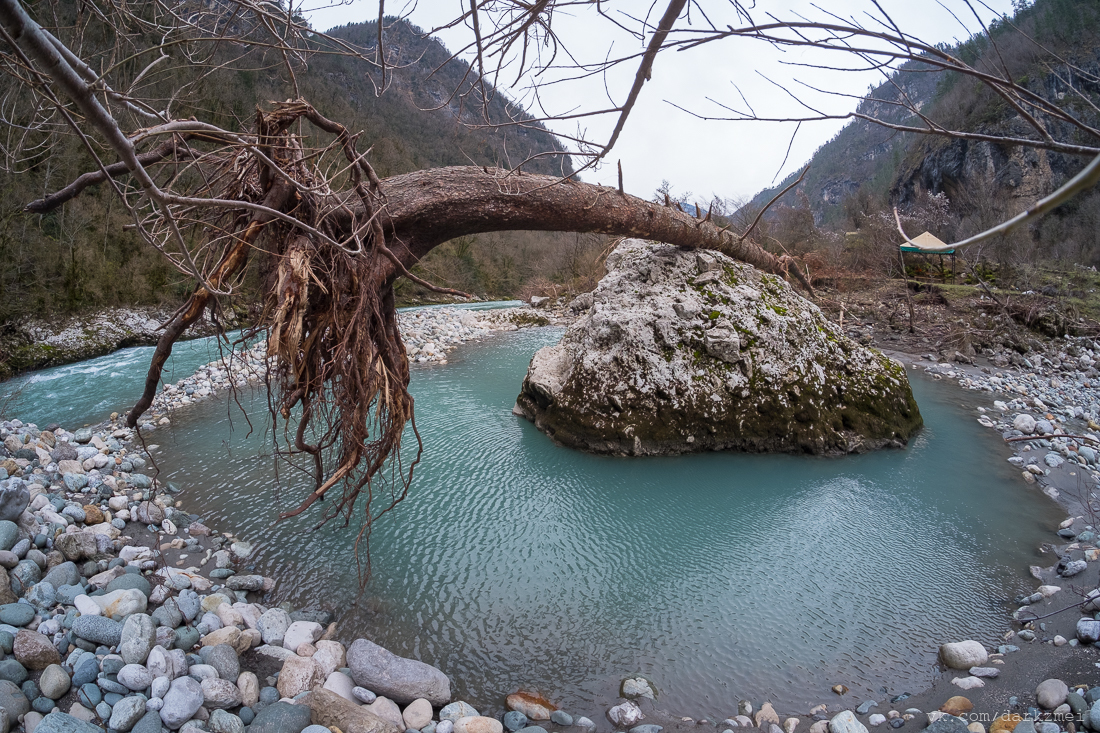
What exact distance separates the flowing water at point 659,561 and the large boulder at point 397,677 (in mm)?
117

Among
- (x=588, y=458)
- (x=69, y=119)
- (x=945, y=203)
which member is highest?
(x=945, y=203)

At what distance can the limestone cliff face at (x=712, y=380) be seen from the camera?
4.88 metres

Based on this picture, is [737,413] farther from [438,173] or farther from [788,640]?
[438,173]

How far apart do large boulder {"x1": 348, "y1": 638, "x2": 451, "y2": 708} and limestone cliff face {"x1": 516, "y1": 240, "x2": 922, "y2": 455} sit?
9.32ft

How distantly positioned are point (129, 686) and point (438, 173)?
318 cm

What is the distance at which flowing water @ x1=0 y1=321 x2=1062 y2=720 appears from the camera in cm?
245

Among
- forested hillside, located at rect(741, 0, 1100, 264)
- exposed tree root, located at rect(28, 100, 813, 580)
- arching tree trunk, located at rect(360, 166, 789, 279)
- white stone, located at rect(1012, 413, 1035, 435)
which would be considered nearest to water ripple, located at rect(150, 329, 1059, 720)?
exposed tree root, located at rect(28, 100, 813, 580)

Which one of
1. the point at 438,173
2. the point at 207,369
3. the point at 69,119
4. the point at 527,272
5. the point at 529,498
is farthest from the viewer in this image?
the point at 527,272

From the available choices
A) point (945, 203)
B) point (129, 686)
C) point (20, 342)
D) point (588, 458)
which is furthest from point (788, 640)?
point (945, 203)

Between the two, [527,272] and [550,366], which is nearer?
[550,366]

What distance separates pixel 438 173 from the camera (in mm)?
3531

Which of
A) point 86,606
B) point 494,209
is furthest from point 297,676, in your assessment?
point 494,209

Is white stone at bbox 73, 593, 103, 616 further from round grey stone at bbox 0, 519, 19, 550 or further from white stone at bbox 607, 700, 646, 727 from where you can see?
white stone at bbox 607, 700, 646, 727

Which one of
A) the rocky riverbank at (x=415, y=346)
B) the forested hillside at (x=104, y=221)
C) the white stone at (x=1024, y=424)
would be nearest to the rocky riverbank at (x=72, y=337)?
the forested hillside at (x=104, y=221)
